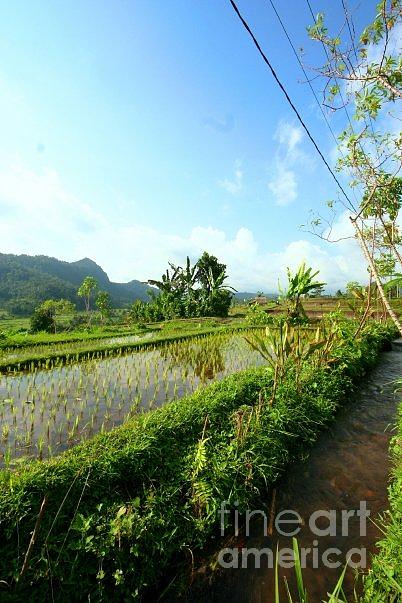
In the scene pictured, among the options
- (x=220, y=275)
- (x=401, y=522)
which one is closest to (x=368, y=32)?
(x=401, y=522)

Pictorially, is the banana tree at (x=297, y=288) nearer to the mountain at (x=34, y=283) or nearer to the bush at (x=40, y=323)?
the bush at (x=40, y=323)

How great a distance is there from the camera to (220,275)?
26.7 meters

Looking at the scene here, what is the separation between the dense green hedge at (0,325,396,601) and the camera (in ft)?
7.81

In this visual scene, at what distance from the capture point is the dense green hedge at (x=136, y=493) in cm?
238

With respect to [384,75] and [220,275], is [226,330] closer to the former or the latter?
[220,275]

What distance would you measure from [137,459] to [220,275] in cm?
2366

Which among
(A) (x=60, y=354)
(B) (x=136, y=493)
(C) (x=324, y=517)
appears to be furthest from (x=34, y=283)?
(C) (x=324, y=517)

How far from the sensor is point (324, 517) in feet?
10.9

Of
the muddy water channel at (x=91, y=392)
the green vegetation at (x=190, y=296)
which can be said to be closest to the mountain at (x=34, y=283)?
the green vegetation at (x=190, y=296)

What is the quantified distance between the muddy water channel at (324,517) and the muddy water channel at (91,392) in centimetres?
256

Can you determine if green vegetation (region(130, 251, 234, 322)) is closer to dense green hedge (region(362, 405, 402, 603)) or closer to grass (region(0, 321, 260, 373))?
grass (region(0, 321, 260, 373))

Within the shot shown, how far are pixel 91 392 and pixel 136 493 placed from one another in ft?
13.0

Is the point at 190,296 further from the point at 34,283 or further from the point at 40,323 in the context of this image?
the point at 34,283

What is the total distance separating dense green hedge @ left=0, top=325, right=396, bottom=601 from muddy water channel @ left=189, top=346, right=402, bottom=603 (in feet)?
0.85
